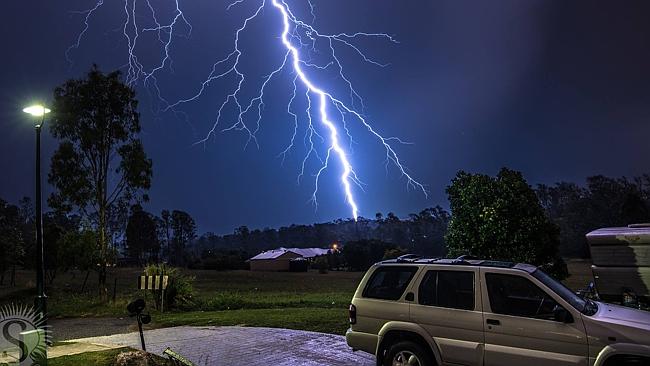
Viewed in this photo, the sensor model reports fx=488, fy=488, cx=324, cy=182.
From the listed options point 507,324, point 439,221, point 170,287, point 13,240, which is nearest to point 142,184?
point 170,287

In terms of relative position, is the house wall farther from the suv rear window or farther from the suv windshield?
the suv windshield

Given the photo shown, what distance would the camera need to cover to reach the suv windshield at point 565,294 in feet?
18.5

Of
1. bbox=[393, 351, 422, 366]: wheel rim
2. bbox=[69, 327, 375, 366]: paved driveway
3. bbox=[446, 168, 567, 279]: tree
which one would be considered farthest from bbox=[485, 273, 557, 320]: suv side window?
bbox=[446, 168, 567, 279]: tree

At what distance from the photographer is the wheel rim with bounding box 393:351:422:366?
6.19 m

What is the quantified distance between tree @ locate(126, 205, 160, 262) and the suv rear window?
3471 inches

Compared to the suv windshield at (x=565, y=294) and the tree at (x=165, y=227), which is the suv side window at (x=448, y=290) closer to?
the suv windshield at (x=565, y=294)

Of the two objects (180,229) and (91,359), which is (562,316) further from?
(180,229)

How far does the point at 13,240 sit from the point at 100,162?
31.1 feet

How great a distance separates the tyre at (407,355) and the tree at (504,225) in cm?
628

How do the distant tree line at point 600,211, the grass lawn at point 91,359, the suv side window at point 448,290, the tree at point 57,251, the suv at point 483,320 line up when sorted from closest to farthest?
the suv at point 483,320
the suv side window at point 448,290
the grass lawn at point 91,359
the tree at point 57,251
the distant tree line at point 600,211

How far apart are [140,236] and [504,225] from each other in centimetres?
8991

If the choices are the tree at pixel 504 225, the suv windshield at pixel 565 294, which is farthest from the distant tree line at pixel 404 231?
the suv windshield at pixel 565 294

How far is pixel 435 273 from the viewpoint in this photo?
6.45 m

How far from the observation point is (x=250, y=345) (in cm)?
945
